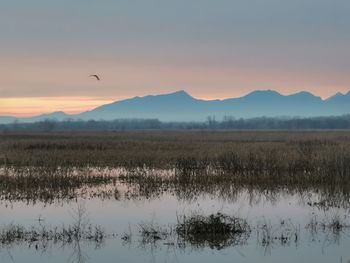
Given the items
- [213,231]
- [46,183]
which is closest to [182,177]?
[46,183]

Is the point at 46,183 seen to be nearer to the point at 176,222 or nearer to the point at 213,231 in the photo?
the point at 176,222

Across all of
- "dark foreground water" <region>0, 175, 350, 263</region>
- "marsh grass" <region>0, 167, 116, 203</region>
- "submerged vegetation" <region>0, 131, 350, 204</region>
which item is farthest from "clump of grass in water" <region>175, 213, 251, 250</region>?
"marsh grass" <region>0, 167, 116, 203</region>

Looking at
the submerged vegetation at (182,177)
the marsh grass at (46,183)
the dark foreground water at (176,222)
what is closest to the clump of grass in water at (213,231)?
the dark foreground water at (176,222)

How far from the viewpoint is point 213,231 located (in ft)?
42.2

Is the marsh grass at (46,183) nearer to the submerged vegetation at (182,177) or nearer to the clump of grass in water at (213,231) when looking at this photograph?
the submerged vegetation at (182,177)

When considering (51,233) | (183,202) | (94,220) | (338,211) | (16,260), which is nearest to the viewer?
(16,260)

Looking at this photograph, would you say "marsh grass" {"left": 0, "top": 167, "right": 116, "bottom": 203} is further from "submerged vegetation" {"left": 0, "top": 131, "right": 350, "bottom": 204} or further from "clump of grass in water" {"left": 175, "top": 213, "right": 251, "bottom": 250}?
"clump of grass in water" {"left": 175, "top": 213, "right": 251, "bottom": 250}

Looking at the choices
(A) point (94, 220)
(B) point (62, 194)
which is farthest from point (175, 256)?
(B) point (62, 194)

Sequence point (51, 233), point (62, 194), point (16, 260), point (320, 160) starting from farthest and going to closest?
1. point (320, 160)
2. point (62, 194)
3. point (51, 233)
4. point (16, 260)

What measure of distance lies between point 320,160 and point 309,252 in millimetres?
13289

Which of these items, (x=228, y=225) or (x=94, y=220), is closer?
(x=228, y=225)

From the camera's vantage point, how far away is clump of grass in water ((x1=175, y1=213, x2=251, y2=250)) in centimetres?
1220

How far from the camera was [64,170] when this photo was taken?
24.6 m

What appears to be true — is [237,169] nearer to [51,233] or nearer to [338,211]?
[338,211]
